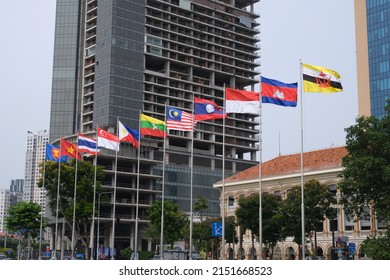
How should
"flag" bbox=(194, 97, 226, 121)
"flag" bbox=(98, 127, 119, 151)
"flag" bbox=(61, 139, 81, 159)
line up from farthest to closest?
"flag" bbox=(61, 139, 81, 159), "flag" bbox=(98, 127, 119, 151), "flag" bbox=(194, 97, 226, 121)

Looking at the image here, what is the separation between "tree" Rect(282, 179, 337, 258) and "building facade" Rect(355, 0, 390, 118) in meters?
56.4

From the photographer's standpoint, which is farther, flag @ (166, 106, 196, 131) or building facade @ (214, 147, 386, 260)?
building facade @ (214, 147, 386, 260)

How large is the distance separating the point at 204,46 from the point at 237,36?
1103 centimetres

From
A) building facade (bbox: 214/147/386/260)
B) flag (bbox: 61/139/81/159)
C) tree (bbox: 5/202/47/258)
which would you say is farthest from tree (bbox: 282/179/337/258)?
tree (bbox: 5/202/47/258)

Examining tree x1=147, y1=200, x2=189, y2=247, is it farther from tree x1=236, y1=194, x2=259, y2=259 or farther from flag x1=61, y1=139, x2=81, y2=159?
flag x1=61, y1=139, x2=81, y2=159

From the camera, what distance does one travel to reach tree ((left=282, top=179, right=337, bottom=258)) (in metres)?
58.3

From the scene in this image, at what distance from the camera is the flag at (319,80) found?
38.4m

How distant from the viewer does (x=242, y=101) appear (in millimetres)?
40750

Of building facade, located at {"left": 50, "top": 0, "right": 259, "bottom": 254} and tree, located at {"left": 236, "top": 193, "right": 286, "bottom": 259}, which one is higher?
building facade, located at {"left": 50, "top": 0, "right": 259, "bottom": 254}

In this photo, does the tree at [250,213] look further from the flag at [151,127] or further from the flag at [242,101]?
the flag at [242,101]

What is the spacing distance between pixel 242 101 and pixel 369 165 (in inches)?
402

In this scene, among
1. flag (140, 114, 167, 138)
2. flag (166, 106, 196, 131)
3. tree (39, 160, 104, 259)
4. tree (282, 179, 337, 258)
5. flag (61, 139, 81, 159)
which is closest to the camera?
Answer: flag (166, 106, 196, 131)

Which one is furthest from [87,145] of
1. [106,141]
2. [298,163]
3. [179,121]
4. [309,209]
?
[298,163]

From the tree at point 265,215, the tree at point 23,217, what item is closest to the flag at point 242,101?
→ the tree at point 265,215
